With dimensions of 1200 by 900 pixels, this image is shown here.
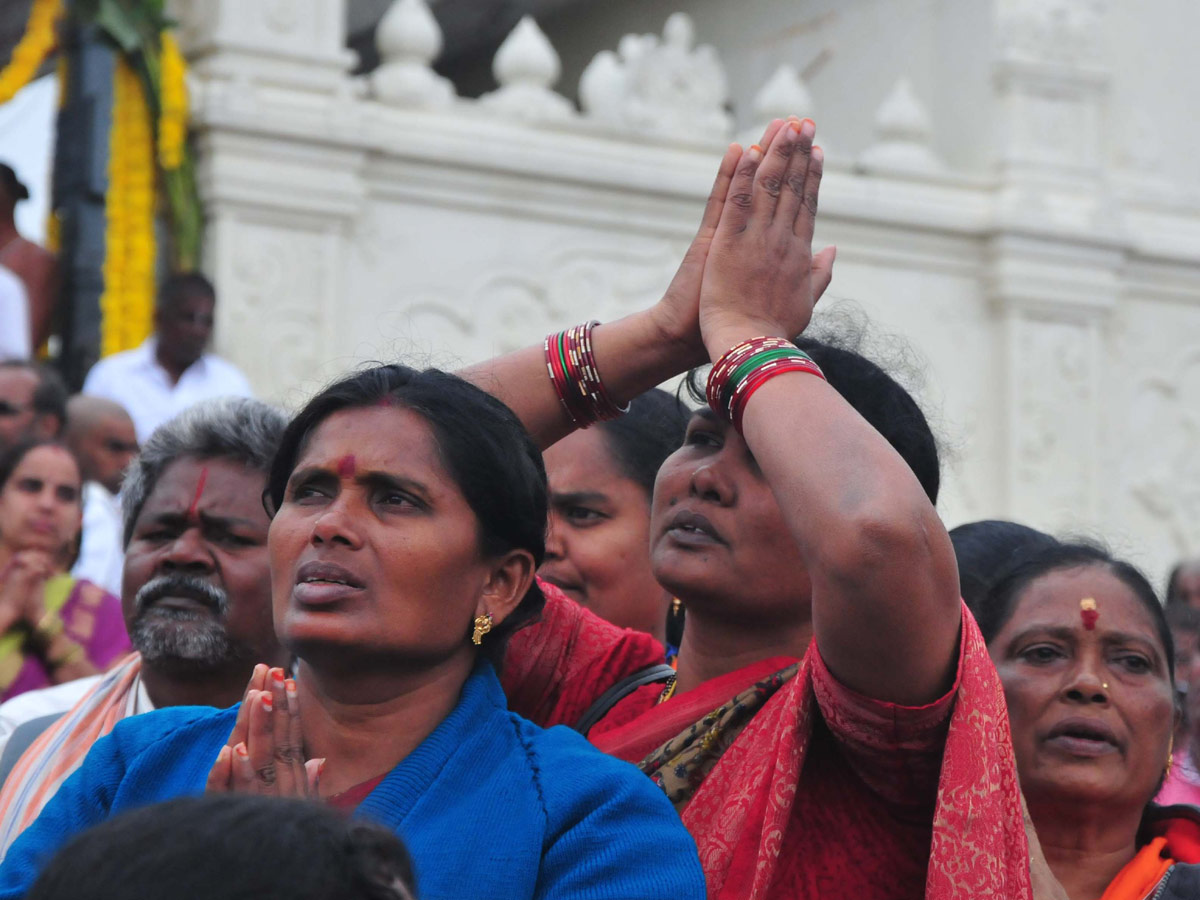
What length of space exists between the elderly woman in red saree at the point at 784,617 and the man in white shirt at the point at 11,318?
4.05 m

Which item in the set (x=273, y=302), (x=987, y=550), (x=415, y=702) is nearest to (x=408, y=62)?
(x=273, y=302)

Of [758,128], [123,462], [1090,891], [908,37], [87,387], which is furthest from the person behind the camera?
[908,37]

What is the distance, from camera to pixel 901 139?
9070 millimetres

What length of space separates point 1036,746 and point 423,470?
1.12m

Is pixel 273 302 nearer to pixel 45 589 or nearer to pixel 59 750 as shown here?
pixel 45 589

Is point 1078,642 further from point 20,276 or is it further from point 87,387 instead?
point 20,276

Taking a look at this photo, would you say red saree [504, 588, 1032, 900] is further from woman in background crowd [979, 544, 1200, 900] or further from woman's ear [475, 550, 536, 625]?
woman in background crowd [979, 544, 1200, 900]

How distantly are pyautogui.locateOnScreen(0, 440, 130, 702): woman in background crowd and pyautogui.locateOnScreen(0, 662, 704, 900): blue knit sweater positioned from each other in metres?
1.90

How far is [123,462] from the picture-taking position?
590 centimetres

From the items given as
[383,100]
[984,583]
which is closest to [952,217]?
[383,100]

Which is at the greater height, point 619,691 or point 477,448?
point 477,448

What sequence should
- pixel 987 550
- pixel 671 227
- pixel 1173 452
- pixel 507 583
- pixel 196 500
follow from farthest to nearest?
1. pixel 1173 452
2. pixel 671 227
3. pixel 987 550
4. pixel 196 500
5. pixel 507 583

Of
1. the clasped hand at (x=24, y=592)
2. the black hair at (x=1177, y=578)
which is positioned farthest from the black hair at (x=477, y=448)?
the black hair at (x=1177, y=578)

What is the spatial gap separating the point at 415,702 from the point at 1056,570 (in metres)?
1.19
